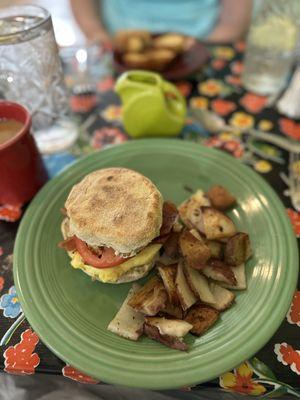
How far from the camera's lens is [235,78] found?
6.19 ft

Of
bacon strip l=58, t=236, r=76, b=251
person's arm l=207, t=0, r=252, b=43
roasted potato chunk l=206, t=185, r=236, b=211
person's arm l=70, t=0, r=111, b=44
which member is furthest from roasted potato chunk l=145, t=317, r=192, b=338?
person's arm l=207, t=0, r=252, b=43

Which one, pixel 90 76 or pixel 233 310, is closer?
pixel 233 310

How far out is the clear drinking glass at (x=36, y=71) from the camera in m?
1.27

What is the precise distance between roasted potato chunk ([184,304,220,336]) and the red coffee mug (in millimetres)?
734

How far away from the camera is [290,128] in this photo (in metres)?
1.61

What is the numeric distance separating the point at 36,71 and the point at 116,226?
0.74 metres

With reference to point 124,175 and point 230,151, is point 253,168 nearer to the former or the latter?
point 230,151

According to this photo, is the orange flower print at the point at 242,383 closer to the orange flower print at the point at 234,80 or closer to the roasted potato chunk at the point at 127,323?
the roasted potato chunk at the point at 127,323

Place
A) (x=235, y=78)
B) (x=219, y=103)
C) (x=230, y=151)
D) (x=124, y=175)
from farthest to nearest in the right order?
(x=235, y=78) → (x=219, y=103) → (x=230, y=151) → (x=124, y=175)

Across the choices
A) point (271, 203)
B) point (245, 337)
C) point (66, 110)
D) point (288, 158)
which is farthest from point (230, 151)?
point (245, 337)

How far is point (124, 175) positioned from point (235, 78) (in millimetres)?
1054

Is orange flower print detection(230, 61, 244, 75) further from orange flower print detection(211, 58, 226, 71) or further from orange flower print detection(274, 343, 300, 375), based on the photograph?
orange flower print detection(274, 343, 300, 375)

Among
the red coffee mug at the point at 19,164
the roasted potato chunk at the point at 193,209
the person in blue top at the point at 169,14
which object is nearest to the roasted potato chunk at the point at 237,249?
the roasted potato chunk at the point at 193,209

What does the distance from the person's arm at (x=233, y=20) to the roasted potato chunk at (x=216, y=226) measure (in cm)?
190
